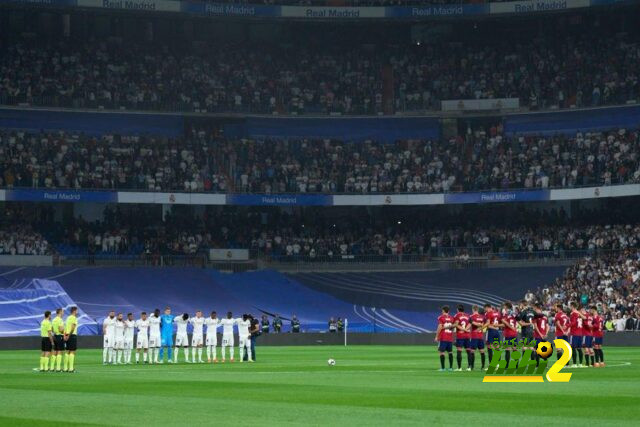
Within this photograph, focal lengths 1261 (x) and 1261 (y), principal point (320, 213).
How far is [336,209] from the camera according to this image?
3472 inches

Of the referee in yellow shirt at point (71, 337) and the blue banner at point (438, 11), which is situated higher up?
the blue banner at point (438, 11)

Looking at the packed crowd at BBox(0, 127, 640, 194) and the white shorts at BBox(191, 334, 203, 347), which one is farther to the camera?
the packed crowd at BBox(0, 127, 640, 194)

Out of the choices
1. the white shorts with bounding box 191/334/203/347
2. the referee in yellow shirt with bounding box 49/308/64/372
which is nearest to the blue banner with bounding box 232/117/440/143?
the white shorts with bounding box 191/334/203/347

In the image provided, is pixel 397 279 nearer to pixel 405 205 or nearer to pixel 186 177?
pixel 405 205

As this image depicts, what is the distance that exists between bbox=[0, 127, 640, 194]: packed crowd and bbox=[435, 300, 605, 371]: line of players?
3893cm

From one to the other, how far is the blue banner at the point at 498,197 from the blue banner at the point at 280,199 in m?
8.21

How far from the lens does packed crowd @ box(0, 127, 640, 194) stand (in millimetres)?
79938

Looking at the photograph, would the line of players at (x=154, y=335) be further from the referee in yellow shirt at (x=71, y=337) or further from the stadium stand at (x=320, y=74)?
the stadium stand at (x=320, y=74)

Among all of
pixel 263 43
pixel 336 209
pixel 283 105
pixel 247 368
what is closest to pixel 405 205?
pixel 336 209

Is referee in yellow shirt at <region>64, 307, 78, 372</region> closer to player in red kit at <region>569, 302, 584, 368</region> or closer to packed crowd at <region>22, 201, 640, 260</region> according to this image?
player in red kit at <region>569, 302, 584, 368</region>

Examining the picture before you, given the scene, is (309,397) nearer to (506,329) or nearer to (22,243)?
(506,329)

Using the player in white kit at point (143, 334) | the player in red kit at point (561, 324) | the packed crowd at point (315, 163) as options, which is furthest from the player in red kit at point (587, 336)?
the packed crowd at point (315, 163)

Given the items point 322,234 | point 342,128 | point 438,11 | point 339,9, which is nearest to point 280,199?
point 322,234

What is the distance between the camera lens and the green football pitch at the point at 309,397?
841 inches
